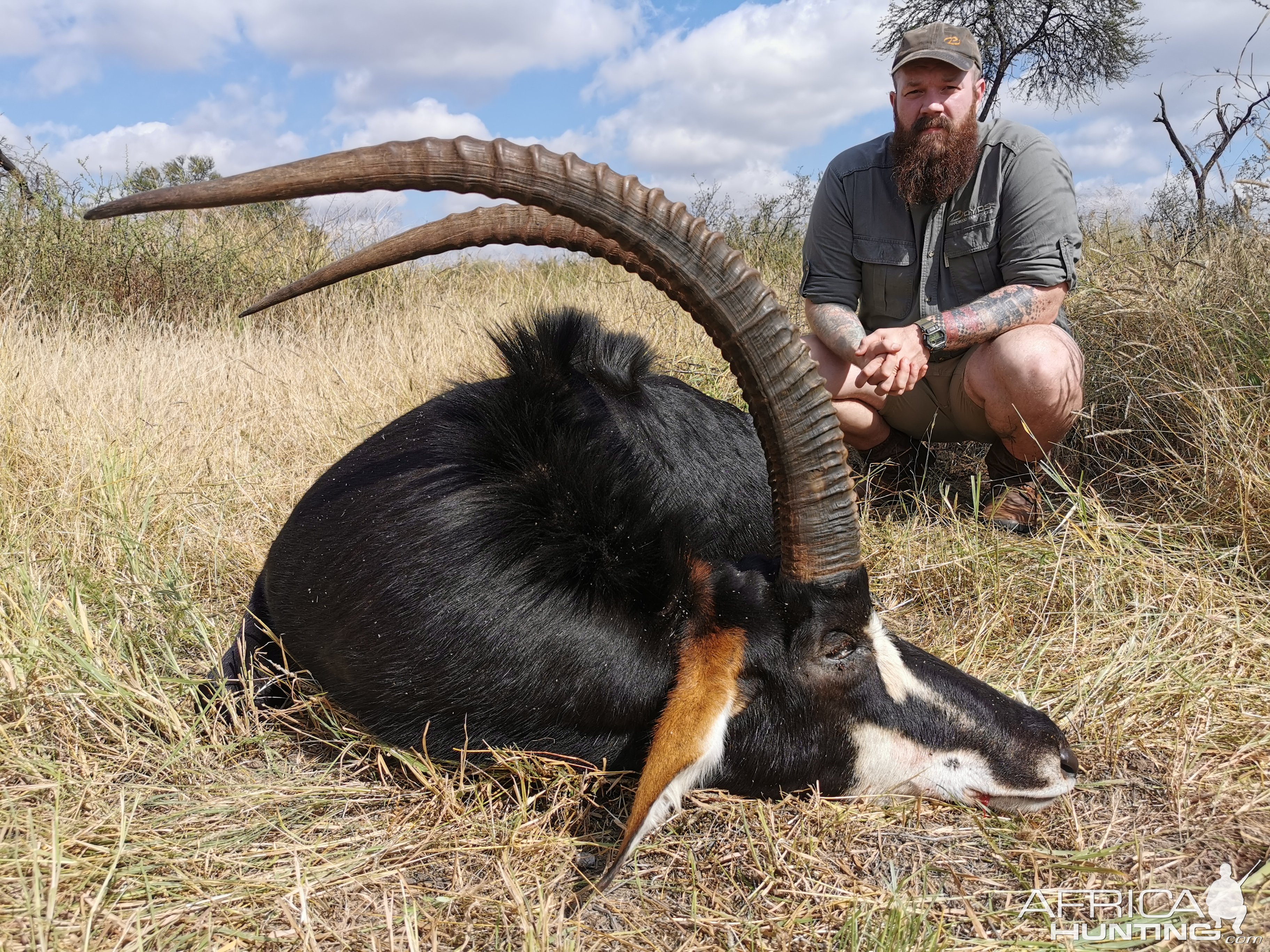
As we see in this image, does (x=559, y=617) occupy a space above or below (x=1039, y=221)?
below

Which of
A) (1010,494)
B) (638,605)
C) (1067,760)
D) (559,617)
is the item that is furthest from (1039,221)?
(559,617)

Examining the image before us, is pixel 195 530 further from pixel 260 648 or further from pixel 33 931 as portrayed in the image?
pixel 33 931

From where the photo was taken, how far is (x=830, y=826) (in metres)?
2.14

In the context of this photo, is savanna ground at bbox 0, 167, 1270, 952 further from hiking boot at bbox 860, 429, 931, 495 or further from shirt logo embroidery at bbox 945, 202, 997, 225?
shirt logo embroidery at bbox 945, 202, 997, 225

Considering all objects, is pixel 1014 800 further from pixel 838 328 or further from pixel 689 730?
pixel 838 328

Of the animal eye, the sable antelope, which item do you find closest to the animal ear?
the sable antelope

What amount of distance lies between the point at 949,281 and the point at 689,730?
3041 mm

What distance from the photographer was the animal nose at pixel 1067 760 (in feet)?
7.14

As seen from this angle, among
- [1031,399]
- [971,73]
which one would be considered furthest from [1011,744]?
[971,73]

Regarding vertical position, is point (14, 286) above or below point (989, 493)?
above

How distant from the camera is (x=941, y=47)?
398 centimetres

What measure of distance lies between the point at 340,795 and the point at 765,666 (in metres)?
1.22

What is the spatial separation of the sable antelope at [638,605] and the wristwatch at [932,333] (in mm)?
1826

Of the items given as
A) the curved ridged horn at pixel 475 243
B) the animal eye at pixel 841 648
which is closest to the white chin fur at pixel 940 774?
the animal eye at pixel 841 648
